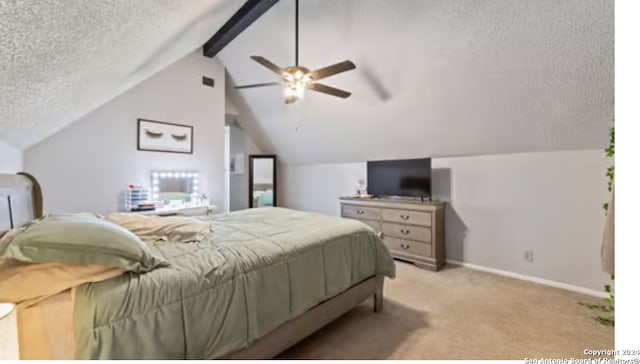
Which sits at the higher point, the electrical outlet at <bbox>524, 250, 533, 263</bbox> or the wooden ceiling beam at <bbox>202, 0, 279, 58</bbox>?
the wooden ceiling beam at <bbox>202, 0, 279, 58</bbox>

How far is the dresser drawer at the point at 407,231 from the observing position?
11.3ft

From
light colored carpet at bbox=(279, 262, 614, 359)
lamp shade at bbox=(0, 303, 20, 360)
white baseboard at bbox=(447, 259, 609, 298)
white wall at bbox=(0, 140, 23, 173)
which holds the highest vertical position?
white wall at bbox=(0, 140, 23, 173)

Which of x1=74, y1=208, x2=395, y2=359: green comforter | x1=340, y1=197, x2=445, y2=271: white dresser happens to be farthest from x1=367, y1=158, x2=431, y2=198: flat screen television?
x1=74, y1=208, x2=395, y2=359: green comforter

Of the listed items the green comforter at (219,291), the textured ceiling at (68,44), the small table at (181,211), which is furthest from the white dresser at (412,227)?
the textured ceiling at (68,44)

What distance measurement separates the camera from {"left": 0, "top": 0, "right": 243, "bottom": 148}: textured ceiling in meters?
0.84

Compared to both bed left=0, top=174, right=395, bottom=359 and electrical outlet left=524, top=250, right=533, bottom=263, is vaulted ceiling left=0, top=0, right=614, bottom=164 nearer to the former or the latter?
bed left=0, top=174, right=395, bottom=359

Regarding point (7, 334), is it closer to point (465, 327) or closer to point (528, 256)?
point (465, 327)

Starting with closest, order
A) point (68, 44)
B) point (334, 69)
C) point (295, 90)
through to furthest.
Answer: point (68, 44), point (334, 69), point (295, 90)

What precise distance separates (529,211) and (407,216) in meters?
1.39

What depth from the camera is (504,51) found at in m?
2.38

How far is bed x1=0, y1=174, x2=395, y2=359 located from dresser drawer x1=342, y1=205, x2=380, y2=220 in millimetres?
1648


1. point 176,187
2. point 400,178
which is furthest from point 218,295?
point 176,187

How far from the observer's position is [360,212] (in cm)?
411

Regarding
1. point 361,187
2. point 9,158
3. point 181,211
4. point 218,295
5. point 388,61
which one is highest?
point 388,61
